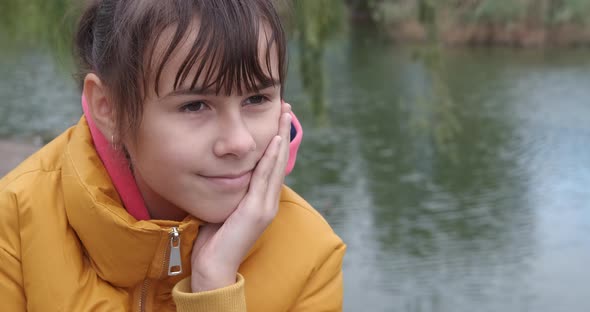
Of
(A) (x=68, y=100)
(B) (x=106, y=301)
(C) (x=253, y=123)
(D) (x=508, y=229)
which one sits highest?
(C) (x=253, y=123)

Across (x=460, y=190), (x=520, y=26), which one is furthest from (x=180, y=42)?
(x=520, y=26)

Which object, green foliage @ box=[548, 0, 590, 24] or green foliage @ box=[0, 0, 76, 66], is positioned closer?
green foliage @ box=[0, 0, 76, 66]

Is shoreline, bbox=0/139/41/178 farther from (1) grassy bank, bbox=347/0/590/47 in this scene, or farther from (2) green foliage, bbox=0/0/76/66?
(1) grassy bank, bbox=347/0/590/47

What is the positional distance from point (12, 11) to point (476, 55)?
8.07m

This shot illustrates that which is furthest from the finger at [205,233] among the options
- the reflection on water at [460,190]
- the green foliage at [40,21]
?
the reflection on water at [460,190]

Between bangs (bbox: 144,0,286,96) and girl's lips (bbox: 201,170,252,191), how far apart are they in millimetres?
133

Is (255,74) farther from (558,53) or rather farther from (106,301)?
(558,53)

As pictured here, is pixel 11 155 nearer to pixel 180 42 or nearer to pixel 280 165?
pixel 280 165

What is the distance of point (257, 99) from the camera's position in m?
1.21

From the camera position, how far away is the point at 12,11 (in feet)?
14.8

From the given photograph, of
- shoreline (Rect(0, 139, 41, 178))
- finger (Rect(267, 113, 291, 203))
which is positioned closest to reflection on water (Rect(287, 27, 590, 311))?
shoreline (Rect(0, 139, 41, 178))

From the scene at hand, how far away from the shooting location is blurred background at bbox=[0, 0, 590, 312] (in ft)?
14.1

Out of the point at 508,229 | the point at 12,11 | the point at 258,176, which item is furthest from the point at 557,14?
the point at 258,176

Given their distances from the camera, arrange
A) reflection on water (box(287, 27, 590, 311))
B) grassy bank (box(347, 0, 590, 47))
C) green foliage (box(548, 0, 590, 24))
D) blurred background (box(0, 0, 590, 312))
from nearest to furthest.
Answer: blurred background (box(0, 0, 590, 312))
reflection on water (box(287, 27, 590, 311))
grassy bank (box(347, 0, 590, 47))
green foliage (box(548, 0, 590, 24))
